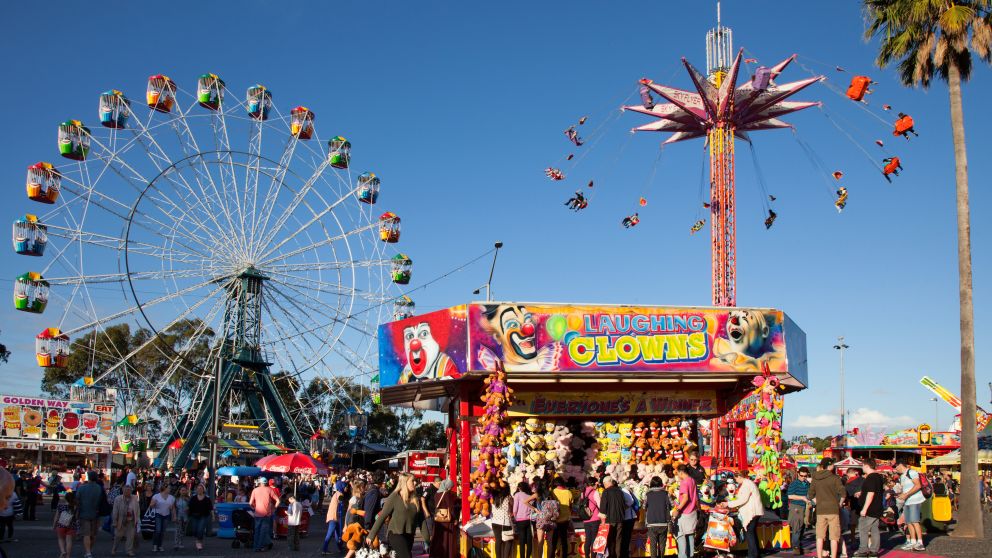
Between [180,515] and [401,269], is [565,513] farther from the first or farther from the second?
[401,269]

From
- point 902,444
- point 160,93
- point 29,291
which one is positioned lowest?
point 902,444

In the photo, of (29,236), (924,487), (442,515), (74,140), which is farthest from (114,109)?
(924,487)

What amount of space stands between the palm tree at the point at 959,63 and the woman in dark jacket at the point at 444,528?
11.2 meters

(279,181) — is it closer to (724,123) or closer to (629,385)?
(724,123)

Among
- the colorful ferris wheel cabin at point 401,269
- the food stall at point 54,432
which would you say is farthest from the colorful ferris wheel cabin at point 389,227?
the food stall at point 54,432

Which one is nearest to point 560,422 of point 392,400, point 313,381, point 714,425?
point 392,400

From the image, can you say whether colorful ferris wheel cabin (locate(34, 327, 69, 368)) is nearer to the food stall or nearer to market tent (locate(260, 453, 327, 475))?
the food stall

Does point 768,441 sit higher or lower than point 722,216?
lower

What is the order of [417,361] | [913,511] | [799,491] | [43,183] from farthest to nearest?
[43,183]
[417,361]
[799,491]
[913,511]

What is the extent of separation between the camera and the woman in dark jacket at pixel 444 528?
14398 mm

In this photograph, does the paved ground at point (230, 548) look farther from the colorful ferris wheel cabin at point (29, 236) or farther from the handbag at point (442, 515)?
the colorful ferris wheel cabin at point (29, 236)

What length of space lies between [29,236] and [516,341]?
2842cm

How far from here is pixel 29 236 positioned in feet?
124

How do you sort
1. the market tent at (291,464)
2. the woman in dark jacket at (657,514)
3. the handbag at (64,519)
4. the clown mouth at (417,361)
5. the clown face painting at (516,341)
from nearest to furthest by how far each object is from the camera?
1. the woman in dark jacket at (657,514)
2. the handbag at (64,519)
3. the clown face painting at (516,341)
4. the clown mouth at (417,361)
5. the market tent at (291,464)
